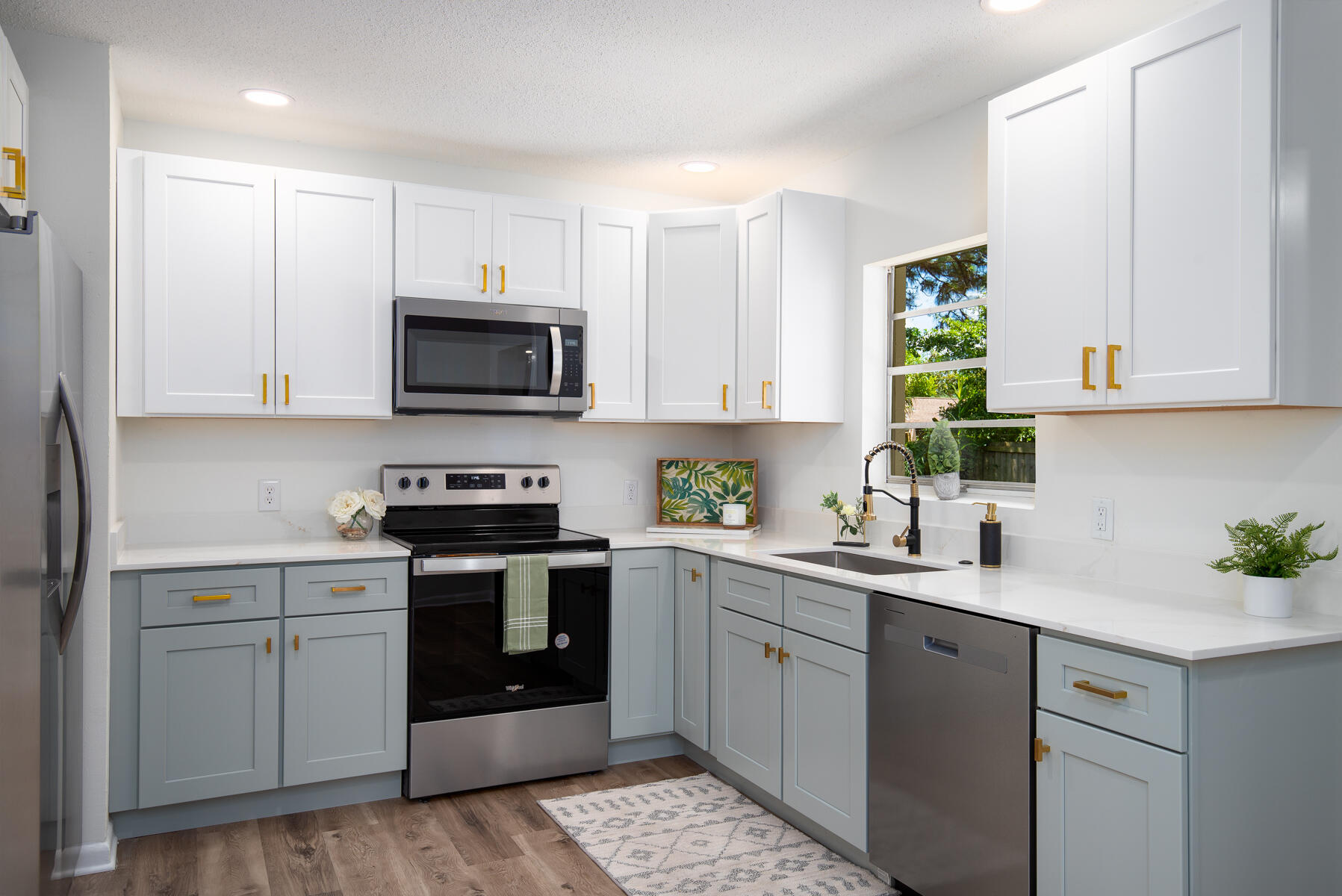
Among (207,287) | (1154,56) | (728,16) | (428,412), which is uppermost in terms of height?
(728,16)

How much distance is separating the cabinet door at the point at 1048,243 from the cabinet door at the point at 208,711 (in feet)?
8.02

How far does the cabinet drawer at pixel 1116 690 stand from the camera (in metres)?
1.67

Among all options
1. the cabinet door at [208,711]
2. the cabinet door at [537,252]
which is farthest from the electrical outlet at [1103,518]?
the cabinet door at [208,711]

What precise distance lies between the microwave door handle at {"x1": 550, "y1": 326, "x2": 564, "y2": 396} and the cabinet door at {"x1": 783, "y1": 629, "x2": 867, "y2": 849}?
137cm

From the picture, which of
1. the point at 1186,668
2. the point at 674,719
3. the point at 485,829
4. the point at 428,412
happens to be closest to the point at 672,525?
the point at 674,719

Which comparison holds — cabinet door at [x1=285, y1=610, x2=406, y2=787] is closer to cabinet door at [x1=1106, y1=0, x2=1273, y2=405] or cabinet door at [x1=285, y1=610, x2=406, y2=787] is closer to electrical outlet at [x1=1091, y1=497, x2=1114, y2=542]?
electrical outlet at [x1=1091, y1=497, x2=1114, y2=542]

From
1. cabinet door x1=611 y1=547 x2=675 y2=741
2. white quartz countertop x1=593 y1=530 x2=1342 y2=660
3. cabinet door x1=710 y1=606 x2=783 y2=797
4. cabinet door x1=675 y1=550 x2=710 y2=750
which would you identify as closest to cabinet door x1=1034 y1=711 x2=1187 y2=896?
white quartz countertop x1=593 y1=530 x2=1342 y2=660

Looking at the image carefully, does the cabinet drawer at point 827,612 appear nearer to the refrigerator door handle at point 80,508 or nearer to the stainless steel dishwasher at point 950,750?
the stainless steel dishwasher at point 950,750

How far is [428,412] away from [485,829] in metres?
1.50

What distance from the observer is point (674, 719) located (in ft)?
11.5

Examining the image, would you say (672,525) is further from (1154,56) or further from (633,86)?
(1154,56)

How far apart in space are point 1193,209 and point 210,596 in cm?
293

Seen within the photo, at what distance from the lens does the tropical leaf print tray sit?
4027 millimetres

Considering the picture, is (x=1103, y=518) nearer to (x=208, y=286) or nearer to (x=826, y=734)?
(x=826, y=734)
